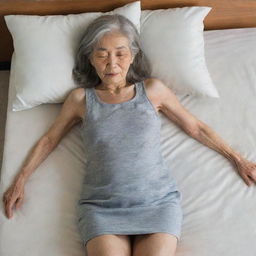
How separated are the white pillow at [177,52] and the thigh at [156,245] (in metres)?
0.67

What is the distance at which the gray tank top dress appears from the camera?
132 cm

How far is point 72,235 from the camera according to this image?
4.50 ft

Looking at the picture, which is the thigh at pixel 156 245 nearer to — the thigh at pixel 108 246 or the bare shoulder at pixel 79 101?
the thigh at pixel 108 246

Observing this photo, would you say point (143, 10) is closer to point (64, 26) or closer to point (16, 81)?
point (64, 26)

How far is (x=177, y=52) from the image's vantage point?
1671 mm

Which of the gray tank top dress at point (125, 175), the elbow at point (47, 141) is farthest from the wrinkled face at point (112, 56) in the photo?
the elbow at point (47, 141)

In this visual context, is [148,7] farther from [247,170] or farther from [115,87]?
[247,170]

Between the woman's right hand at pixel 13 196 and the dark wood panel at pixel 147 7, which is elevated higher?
the dark wood panel at pixel 147 7

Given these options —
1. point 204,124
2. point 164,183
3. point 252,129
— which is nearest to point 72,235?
point 164,183

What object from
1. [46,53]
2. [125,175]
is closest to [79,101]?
[46,53]

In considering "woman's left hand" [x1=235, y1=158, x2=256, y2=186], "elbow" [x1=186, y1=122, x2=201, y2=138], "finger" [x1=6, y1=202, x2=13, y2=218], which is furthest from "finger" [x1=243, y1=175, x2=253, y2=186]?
"finger" [x1=6, y1=202, x2=13, y2=218]

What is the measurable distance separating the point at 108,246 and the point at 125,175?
10.1 inches

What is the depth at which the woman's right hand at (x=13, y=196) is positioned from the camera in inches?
56.3

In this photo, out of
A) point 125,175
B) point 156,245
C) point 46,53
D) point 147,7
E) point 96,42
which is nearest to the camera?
point 156,245
